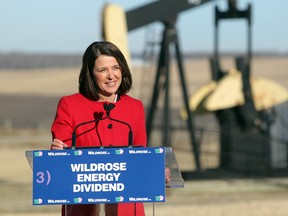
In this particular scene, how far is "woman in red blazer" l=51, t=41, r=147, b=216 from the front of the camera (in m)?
4.32

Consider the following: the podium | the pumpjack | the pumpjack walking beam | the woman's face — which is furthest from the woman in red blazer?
the pumpjack walking beam

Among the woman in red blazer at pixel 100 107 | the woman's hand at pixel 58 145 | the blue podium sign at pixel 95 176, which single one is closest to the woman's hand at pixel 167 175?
the blue podium sign at pixel 95 176

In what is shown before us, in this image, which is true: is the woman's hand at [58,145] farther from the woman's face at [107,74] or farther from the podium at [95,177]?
the woman's face at [107,74]

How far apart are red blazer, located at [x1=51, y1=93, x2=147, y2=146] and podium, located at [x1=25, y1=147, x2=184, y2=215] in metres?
0.21

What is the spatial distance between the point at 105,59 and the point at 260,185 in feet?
49.2

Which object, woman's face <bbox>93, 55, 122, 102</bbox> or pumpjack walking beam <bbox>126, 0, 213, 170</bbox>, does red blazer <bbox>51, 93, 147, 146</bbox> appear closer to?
woman's face <bbox>93, 55, 122, 102</bbox>

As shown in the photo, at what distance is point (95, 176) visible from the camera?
4117 mm

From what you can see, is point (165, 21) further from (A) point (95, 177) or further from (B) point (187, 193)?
(A) point (95, 177)

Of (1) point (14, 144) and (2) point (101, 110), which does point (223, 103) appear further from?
(2) point (101, 110)

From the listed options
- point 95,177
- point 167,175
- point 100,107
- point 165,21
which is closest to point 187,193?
point 165,21

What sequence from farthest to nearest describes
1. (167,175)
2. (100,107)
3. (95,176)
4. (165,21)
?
(165,21), (100,107), (167,175), (95,176)

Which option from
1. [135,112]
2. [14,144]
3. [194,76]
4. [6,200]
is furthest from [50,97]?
[135,112]

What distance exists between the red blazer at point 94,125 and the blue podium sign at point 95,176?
0.43ft

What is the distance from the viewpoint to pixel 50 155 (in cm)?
413
